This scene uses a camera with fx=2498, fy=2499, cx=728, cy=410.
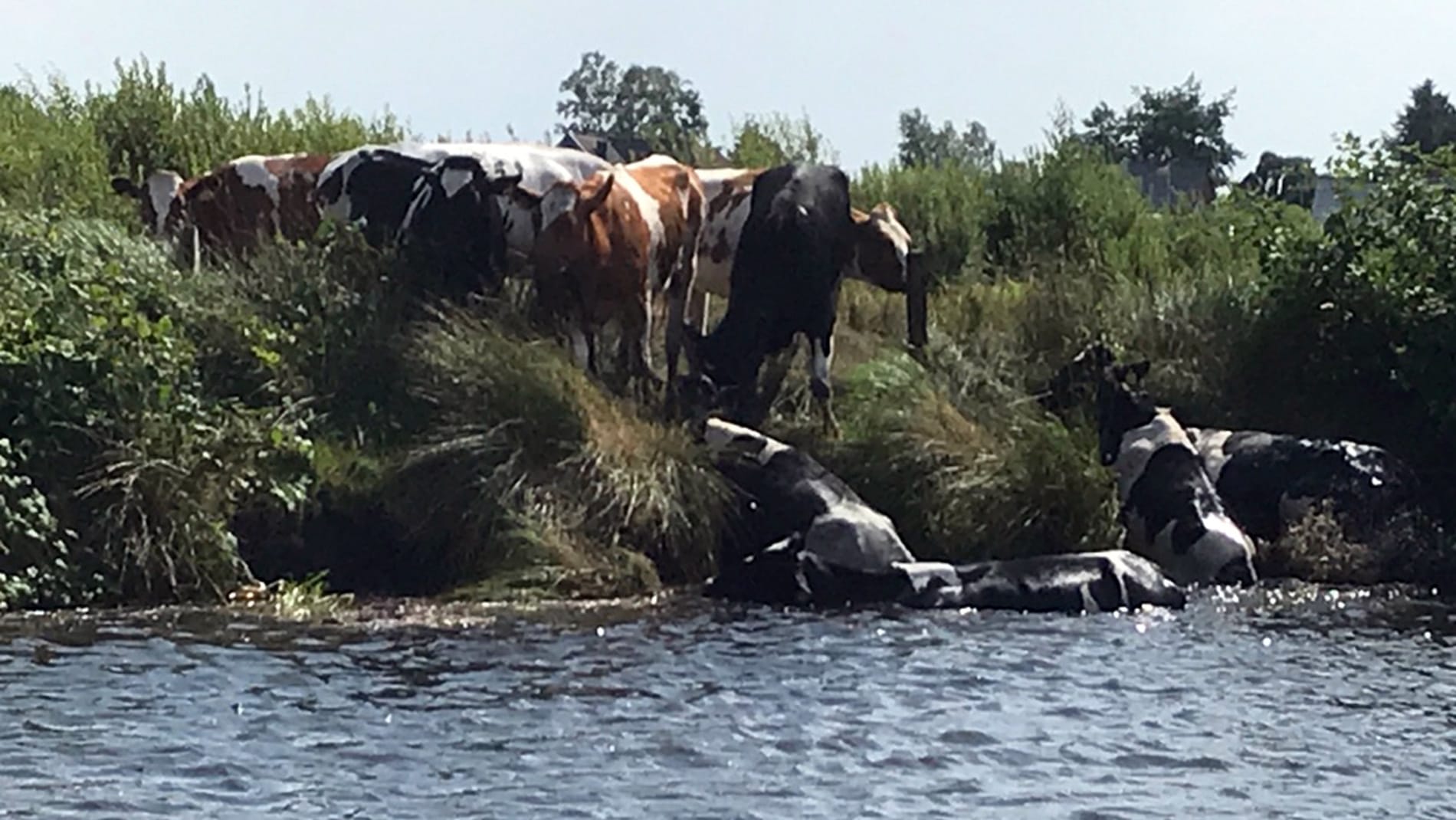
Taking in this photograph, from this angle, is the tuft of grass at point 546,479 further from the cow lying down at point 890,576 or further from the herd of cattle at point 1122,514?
the cow lying down at point 890,576

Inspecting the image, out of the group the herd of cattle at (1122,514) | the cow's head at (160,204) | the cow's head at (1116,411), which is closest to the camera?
the herd of cattle at (1122,514)

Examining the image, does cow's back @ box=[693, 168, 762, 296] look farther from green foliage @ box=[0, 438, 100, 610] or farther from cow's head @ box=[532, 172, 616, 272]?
green foliage @ box=[0, 438, 100, 610]

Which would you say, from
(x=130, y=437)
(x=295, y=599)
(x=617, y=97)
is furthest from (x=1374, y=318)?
(x=617, y=97)

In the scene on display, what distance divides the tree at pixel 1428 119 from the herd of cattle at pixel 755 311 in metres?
49.8

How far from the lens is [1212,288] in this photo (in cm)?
1939

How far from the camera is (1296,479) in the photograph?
1669cm

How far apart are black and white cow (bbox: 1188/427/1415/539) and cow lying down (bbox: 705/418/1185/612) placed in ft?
5.71

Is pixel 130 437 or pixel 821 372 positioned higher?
pixel 821 372

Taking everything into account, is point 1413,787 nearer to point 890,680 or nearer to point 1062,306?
point 890,680

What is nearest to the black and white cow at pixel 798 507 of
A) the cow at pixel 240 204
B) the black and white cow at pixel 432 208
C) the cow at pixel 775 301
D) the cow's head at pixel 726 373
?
the cow's head at pixel 726 373

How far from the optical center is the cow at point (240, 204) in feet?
60.1

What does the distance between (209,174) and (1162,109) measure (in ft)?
157

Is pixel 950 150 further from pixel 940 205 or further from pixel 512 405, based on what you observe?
pixel 512 405

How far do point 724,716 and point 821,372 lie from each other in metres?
6.56
